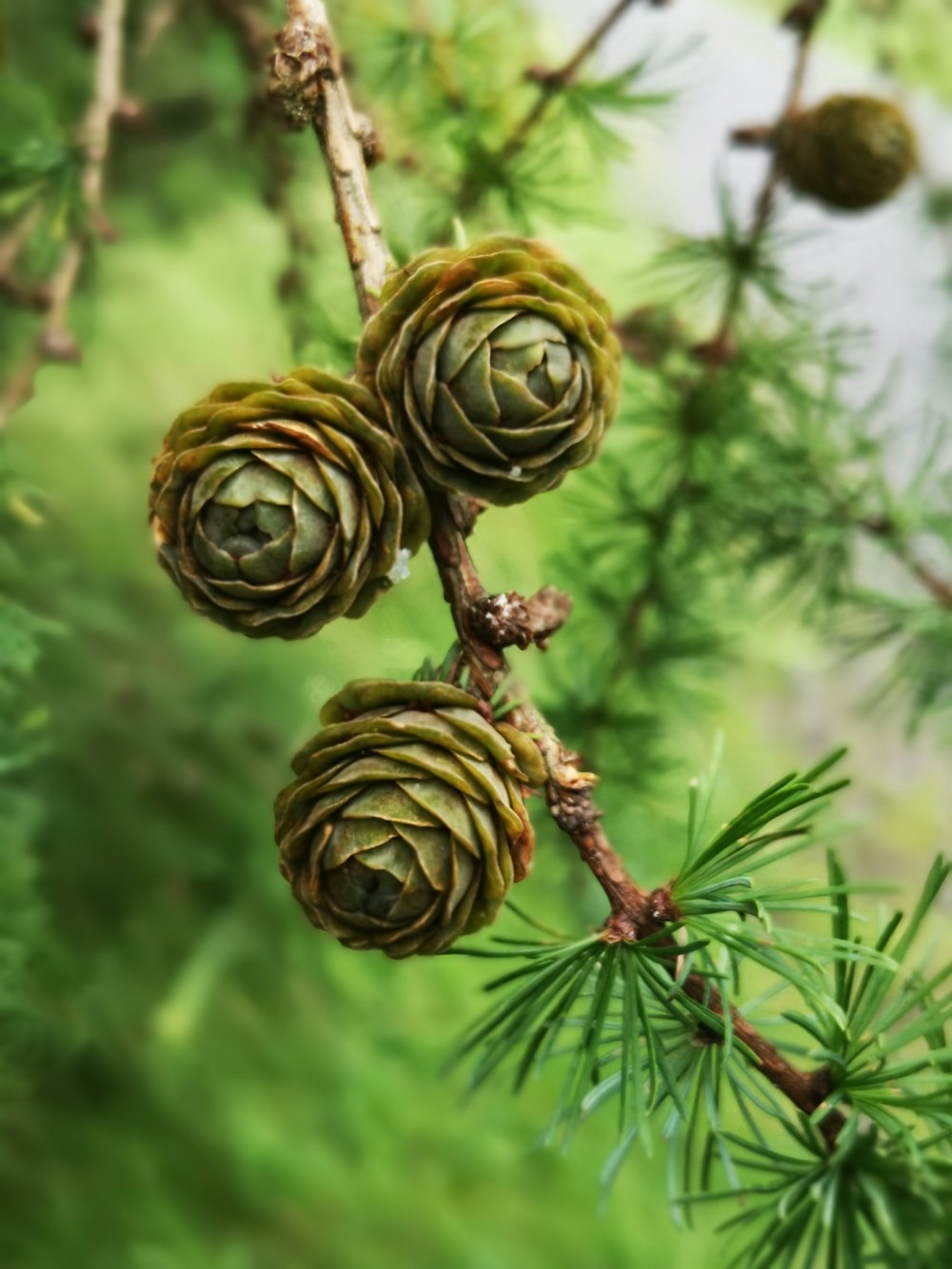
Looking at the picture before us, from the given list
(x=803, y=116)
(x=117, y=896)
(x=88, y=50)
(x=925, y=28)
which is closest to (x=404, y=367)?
(x=803, y=116)

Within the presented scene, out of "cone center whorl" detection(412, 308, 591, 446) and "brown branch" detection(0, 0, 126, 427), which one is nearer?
"cone center whorl" detection(412, 308, 591, 446)

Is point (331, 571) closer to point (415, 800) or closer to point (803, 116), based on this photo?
point (415, 800)

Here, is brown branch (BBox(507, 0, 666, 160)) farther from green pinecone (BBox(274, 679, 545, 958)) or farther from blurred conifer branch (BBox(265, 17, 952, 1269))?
green pinecone (BBox(274, 679, 545, 958))

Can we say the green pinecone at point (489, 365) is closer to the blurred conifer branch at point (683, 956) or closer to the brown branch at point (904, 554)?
the blurred conifer branch at point (683, 956)

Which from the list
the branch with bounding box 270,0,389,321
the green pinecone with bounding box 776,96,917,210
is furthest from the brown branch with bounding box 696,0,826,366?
the branch with bounding box 270,0,389,321

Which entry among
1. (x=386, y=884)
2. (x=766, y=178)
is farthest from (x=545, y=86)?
(x=386, y=884)

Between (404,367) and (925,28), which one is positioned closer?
(404,367)
